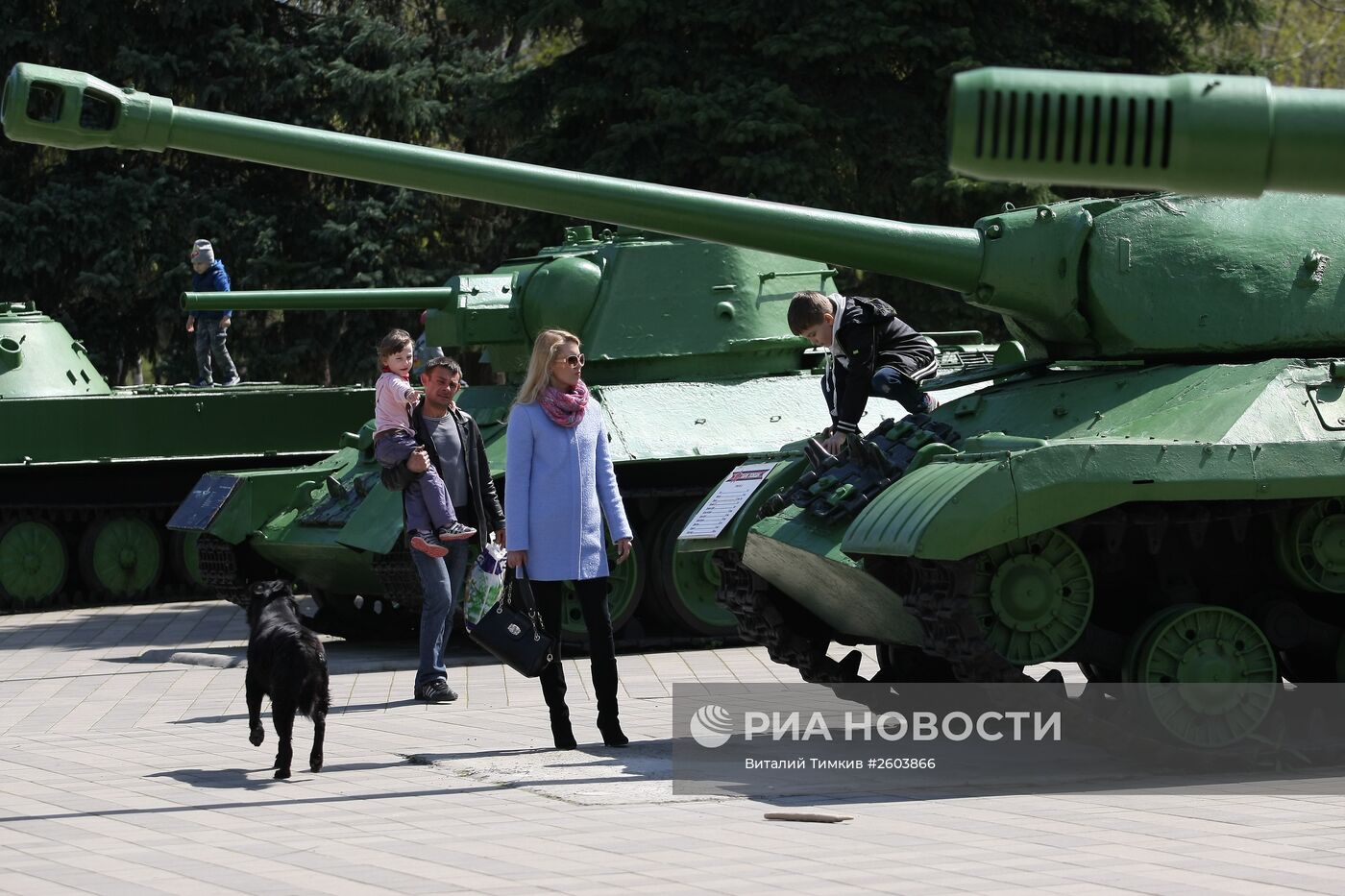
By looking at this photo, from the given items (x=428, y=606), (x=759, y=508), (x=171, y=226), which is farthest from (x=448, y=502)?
(x=171, y=226)

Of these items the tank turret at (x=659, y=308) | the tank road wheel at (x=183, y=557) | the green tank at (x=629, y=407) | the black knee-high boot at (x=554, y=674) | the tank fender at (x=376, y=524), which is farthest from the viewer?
the tank road wheel at (x=183, y=557)

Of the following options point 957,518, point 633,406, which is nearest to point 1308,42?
point 633,406

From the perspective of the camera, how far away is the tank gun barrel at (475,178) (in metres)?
7.18

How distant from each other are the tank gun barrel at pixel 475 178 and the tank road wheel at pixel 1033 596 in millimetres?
1388

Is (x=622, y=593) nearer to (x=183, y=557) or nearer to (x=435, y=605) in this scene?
(x=435, y=605)

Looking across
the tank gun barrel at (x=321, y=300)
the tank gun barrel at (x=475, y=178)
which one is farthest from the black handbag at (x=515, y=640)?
the tank gun barrel at (x=321, y=300)

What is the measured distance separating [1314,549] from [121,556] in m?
12.9

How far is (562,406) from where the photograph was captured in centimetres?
878

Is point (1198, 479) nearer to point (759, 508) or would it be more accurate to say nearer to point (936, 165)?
point (759, 508)

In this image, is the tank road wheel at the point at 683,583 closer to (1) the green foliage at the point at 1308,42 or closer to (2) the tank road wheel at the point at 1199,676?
(2) the tank road wheel at the point at 1199,676

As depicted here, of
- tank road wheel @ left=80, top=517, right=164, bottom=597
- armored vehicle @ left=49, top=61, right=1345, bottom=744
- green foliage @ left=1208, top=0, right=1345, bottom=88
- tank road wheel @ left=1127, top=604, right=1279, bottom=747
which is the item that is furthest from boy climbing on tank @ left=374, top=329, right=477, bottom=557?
green foliage @ left=1208, top=0, right=1345, bottom=88

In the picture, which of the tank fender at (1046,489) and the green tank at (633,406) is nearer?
the tank fender at (1046,489)

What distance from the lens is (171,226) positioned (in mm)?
28297

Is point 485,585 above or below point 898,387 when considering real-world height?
below
